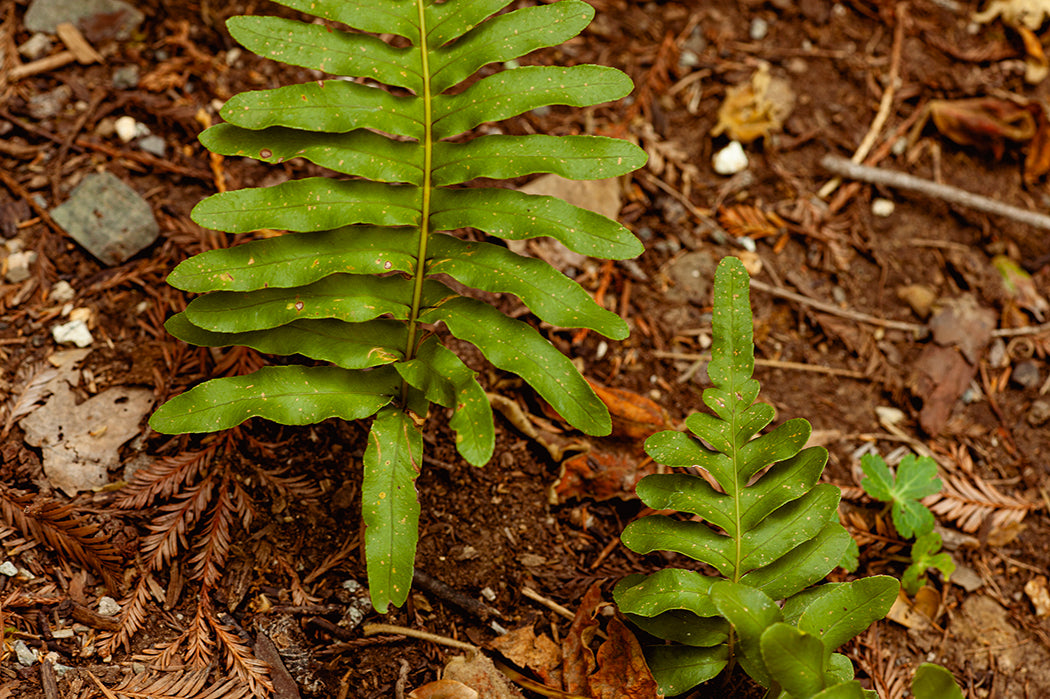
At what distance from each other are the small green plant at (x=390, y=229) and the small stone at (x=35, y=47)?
4.58 feet

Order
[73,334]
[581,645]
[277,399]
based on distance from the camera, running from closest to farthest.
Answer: [277,399]
[581,645]
[73,334]

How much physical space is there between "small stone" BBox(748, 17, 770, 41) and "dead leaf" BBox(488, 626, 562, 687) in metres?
3.01

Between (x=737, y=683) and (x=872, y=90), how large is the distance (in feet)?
9.54

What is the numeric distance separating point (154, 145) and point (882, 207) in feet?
10.6

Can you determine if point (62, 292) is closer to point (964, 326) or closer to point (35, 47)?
point (35, 47)

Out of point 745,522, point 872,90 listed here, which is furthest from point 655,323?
point 872,90

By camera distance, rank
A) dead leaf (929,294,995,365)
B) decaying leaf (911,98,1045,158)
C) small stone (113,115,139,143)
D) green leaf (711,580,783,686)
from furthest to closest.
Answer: decaying leaf (911,98,1045,158), dead leaf (929,294,995,365), small stone (113,115,139,143), green leaf (711,580,783,686)

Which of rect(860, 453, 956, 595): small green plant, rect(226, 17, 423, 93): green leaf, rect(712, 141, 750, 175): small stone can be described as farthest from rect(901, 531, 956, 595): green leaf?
rect(226, 17, 423, 93): green leaf

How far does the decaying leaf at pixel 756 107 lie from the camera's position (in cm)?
367

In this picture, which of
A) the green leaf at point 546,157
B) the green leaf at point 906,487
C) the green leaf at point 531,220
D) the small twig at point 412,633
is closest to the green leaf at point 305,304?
the green leaf at point 531,220

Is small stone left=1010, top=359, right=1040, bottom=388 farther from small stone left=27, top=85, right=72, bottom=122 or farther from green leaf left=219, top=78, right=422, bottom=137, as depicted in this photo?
small stone left=27, top=85, right=72, bottom=122

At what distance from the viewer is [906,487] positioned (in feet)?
9.80

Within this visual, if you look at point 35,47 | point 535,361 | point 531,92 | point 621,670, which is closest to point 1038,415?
point 621,670

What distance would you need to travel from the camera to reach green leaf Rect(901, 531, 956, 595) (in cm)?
292
